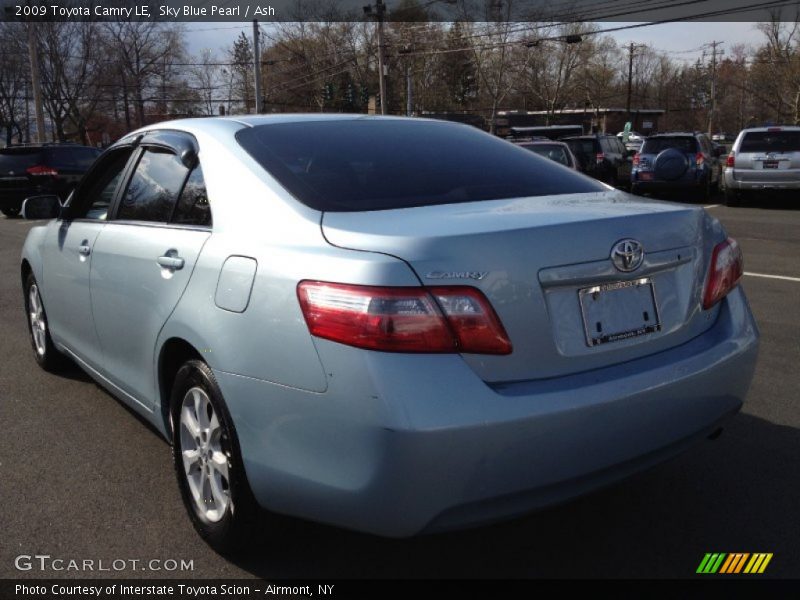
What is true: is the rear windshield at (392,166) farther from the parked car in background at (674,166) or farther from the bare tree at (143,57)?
the bare tree at (143,57)

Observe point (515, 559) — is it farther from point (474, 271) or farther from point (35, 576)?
point (35, 576)

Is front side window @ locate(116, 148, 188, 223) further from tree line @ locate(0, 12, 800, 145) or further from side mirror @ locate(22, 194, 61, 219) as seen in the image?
tree line @ locate(0, 12, 800, 145)

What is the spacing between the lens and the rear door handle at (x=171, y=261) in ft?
9.63

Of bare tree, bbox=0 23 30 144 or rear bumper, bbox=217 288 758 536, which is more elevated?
bare tree, bbox=0 23 30 144

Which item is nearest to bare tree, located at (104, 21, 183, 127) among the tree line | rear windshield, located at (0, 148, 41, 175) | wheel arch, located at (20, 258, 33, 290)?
the tree line

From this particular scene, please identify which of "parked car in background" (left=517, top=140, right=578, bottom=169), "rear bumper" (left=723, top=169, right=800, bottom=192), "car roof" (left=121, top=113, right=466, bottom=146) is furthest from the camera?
"rear bumper" (left=723, top=169, right=800, bottom=192)

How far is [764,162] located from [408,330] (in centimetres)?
1608

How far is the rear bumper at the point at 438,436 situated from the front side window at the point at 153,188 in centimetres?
108

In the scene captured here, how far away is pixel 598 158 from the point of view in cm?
2023

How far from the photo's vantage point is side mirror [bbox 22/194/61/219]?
4.64 m

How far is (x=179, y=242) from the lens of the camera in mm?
3018

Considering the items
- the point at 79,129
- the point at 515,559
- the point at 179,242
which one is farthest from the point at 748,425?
the point at 79,129

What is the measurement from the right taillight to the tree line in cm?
4527

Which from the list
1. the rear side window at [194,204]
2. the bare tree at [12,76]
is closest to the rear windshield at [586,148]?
the rear side window at [194,204]
